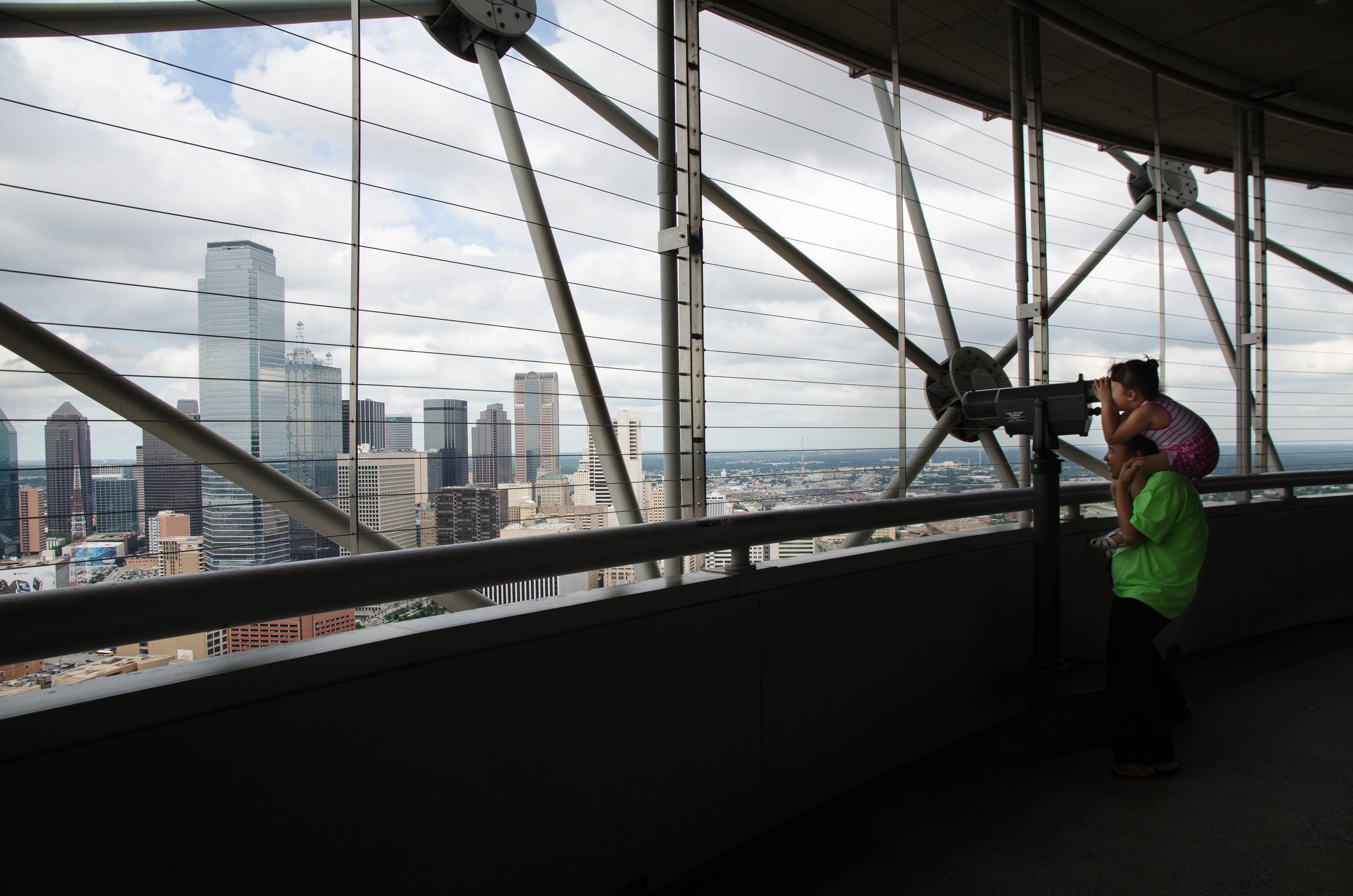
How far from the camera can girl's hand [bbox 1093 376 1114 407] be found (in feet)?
9.52

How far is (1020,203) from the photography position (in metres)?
4.24

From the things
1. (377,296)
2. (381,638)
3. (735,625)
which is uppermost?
(377,296)

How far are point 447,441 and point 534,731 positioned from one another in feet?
2.73

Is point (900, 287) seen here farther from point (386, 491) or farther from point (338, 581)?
point (338, 581)

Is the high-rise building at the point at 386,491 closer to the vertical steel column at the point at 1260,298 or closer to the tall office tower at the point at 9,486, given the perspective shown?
the tall office tower at the point at 9,486

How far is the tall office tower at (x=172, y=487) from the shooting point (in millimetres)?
1458

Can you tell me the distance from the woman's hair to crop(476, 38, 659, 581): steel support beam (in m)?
1.96

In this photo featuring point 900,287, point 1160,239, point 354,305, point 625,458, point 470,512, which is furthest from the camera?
point 1160,239

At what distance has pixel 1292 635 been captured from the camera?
4.93 m

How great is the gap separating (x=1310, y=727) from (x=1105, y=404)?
1.88m

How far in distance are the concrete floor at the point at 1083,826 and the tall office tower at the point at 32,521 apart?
1.71 meters

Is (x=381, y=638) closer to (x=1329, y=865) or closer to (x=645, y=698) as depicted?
(x=645, y=698)

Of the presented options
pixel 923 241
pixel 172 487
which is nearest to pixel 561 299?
pixel 172 487

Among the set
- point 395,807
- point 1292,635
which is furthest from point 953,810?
point 1292,635
